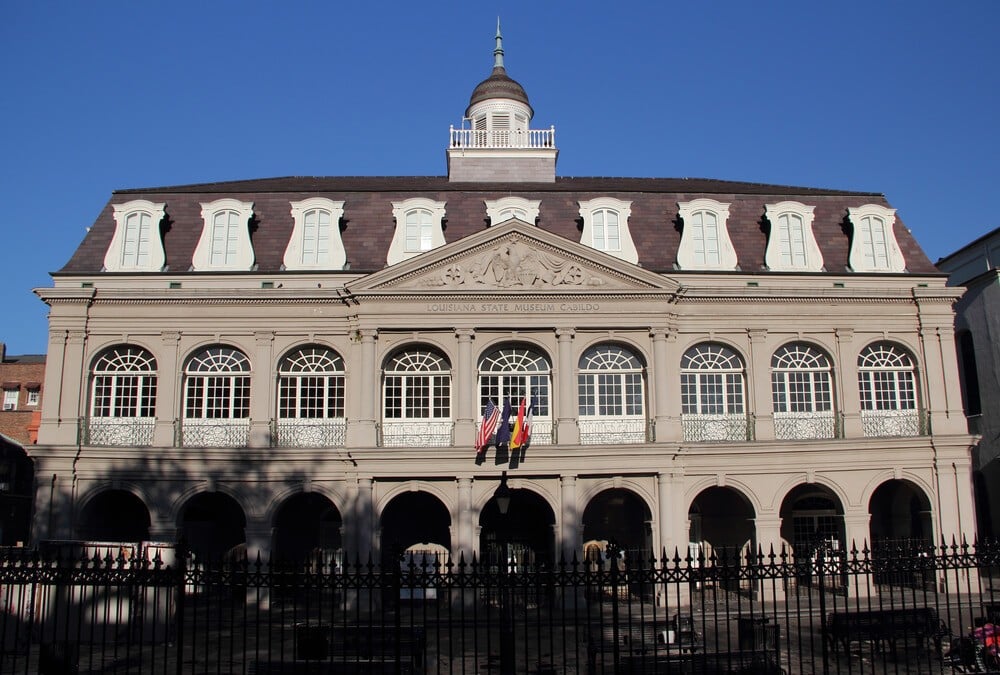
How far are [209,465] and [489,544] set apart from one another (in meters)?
9.07

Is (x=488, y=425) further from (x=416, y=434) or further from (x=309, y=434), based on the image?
(x=309, y=434)

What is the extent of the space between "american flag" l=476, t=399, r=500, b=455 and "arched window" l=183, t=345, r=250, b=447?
7536 millimetres

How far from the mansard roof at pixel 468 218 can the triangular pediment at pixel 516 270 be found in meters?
1.71

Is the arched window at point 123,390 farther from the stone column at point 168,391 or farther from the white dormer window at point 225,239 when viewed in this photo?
the white dormer window at point 225,239

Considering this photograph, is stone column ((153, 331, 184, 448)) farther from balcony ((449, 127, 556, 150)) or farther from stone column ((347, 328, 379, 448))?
balcony ((449, 127, 556, 150))

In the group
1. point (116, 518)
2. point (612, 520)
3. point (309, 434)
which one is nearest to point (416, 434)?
point (309, 434)

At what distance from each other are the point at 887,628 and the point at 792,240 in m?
17.0

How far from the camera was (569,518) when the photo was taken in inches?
1139

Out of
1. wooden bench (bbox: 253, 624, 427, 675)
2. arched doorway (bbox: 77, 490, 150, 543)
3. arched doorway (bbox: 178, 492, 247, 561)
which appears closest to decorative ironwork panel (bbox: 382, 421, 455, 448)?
arched doorway (bbox: 178, 492, 247, 561)

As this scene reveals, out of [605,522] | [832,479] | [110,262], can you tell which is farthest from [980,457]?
[110,262]

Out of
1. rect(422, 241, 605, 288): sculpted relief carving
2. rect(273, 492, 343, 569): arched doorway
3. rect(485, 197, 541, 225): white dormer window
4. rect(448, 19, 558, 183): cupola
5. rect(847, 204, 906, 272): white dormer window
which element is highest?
rect(448, 19, 558, 183): cupola

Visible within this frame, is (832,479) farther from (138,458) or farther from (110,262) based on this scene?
(110,262)

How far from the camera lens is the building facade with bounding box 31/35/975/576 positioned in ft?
96.4

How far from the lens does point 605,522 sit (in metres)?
32.5
